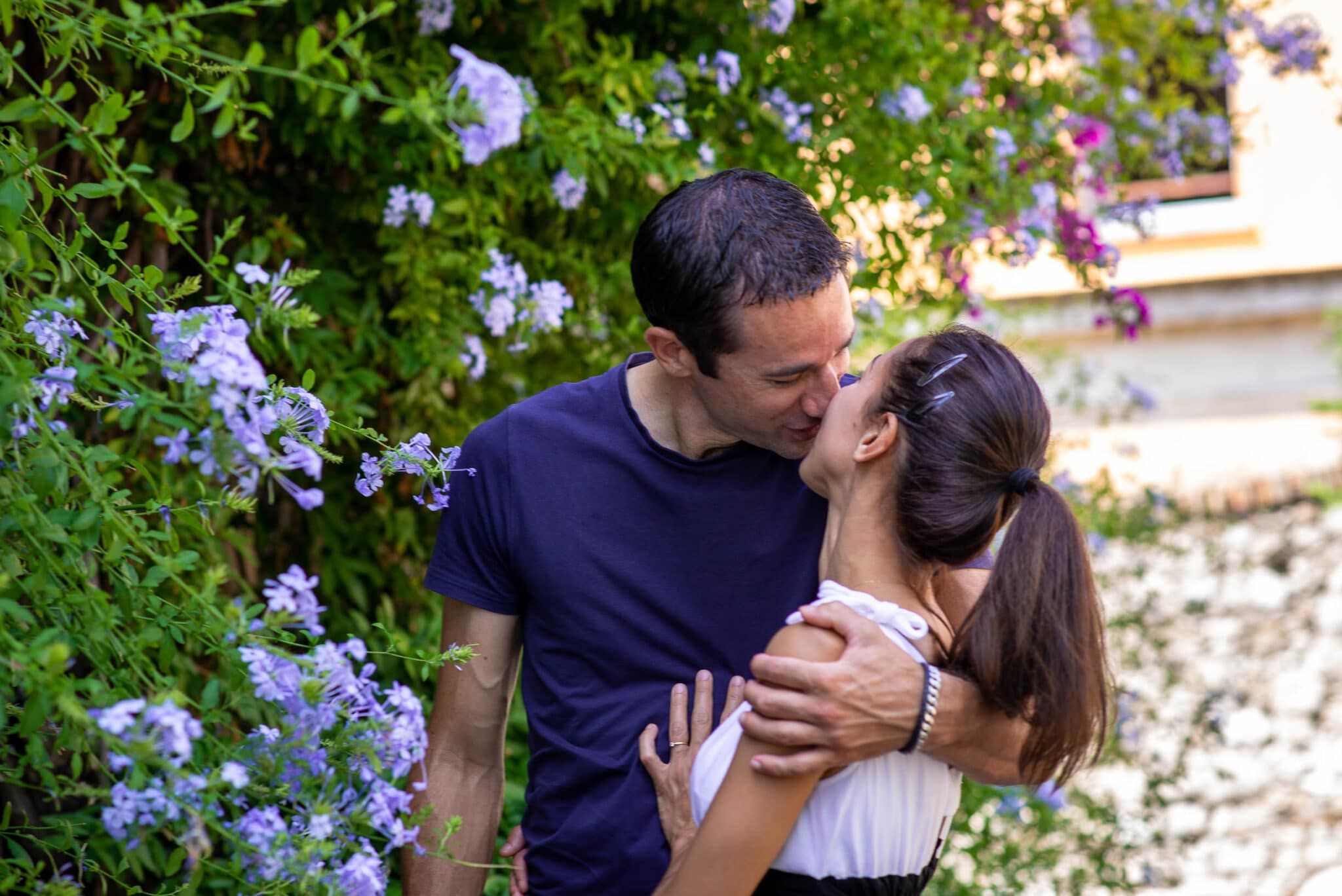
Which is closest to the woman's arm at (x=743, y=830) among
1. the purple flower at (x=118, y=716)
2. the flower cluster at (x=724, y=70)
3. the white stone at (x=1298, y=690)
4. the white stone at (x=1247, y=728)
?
the purple flower at (x=118, y=716)

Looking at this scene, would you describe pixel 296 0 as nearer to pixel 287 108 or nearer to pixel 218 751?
pixel 287 108

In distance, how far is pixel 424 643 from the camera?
2604mm

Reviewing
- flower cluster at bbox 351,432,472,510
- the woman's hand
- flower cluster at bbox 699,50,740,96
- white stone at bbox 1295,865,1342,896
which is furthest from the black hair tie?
white stone at bbox 1295,865,1342,896

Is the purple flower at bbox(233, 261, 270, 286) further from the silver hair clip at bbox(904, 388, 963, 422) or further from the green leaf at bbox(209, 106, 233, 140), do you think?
the silver hair clip at bbox(904, 388, 963, 422)

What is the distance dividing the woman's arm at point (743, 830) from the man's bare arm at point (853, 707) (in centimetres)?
3

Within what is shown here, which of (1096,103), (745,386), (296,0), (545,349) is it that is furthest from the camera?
(1096,103)

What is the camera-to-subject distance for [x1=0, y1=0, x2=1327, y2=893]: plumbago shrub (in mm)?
1203

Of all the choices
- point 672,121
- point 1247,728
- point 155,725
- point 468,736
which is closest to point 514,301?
point 672,121

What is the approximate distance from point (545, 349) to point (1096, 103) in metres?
1.59

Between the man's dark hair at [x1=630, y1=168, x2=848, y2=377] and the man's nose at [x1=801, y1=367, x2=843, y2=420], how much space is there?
0.13m

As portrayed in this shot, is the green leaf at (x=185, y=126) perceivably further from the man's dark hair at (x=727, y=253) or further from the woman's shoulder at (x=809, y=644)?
the woman's shoulder at (x=809, y=644)

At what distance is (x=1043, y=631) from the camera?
158 centimetres

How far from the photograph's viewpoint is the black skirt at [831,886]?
164 cm

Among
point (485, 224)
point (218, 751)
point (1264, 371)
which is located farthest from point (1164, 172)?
point (1264, 371)
